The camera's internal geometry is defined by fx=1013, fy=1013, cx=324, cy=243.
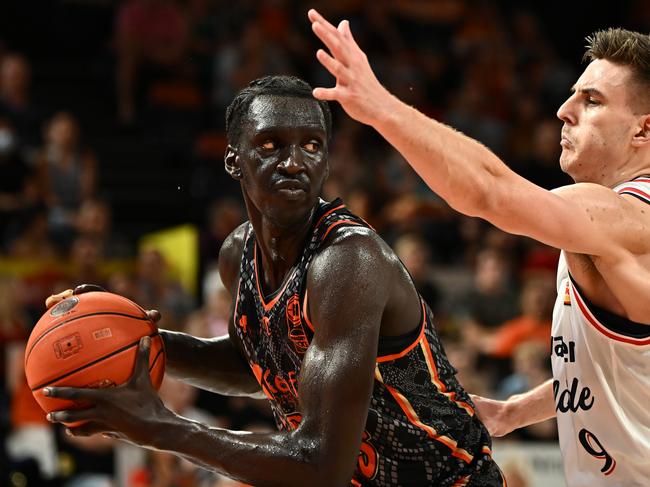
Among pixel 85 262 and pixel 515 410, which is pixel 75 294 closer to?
pixel 515 410

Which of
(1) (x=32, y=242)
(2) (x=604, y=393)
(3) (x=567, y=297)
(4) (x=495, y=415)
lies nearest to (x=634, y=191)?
(3) (x=567, y=297)

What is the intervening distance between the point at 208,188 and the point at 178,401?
409 centimetres

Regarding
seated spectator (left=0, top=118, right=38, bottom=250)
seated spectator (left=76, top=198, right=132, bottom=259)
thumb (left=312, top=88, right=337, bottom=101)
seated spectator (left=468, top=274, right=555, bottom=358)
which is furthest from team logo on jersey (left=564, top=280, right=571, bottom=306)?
seated spectator (left=0, top=118, right=38, bottom=250)

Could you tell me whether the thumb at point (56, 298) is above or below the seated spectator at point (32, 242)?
above

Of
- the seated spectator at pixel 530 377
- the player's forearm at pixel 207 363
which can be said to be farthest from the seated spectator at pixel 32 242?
the player's forearm at pixel 207 363

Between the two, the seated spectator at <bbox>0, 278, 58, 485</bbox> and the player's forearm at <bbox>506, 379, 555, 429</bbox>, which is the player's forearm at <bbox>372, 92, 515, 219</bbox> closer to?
the player's forearm at <bbox>506, 379, 555, 429</bbox>

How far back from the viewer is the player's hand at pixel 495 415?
12.9 ft

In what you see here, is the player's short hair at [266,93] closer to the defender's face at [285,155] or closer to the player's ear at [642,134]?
the defender's face at [285,155]

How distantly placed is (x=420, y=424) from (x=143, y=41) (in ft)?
31.1

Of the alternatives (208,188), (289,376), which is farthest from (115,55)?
(289,376)

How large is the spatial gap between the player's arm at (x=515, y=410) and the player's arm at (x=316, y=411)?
1.07m

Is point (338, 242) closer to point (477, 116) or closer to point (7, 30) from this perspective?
point (477, 116)

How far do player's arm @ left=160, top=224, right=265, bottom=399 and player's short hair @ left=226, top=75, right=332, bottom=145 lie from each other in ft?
2.14

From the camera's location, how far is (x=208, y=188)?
35.8 feet
